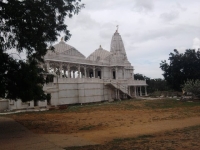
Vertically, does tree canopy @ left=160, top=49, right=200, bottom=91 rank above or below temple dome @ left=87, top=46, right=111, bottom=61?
below

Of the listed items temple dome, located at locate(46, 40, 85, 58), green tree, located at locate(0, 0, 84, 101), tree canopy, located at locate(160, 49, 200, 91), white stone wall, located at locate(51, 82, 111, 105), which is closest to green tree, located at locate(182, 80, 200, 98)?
tree canopy, located at locate(160, 49, 200, 91)

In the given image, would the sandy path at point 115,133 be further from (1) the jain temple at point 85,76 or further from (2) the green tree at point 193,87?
(2) the green tree at point 193,87

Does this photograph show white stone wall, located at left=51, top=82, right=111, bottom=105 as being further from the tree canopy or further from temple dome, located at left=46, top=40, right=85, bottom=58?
the tree canopy

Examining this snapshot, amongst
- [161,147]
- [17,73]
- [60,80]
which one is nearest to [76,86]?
[60,80]

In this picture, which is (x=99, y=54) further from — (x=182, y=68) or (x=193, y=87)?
(x=193, y=87)

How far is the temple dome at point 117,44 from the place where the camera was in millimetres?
62938

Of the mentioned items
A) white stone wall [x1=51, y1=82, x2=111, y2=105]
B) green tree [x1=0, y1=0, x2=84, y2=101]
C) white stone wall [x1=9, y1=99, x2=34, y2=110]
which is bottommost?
white stone wall [x1=9, y1=99, x2=34, y2=110]

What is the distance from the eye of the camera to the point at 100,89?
47438 mm

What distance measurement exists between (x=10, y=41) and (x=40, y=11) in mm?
2427

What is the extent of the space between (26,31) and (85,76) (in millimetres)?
36648

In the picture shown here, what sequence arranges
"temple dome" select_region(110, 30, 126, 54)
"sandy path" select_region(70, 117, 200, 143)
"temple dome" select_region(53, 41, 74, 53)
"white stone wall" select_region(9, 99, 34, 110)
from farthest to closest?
"temple dome" select_region(110, 30, 126, 54) → "temple dome" select_region(53, 41, 74, 53) → "white stone wall" select_region(9, 99, 34, 110) → "sandy path" select_region(70, 117, 200, 143)

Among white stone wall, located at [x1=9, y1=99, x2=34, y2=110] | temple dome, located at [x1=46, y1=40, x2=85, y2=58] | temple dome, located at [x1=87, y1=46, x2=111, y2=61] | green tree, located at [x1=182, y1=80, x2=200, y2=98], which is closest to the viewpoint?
white stone wall, located at [x1=9, y1=99, x2=34, y2=110]

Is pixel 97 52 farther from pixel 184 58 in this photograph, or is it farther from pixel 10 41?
pixel 10 41

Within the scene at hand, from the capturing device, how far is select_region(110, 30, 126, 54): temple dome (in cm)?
6294
